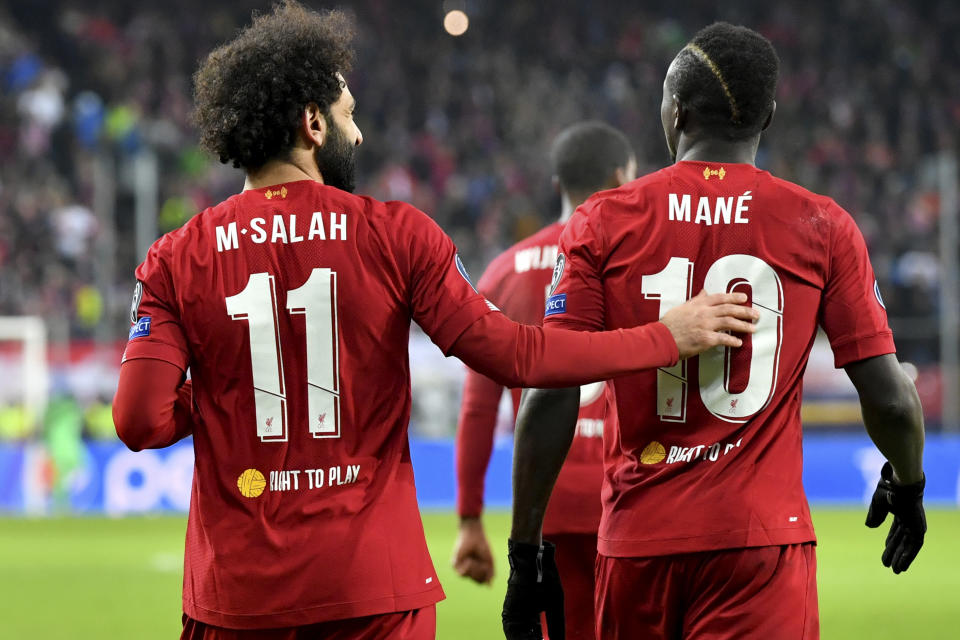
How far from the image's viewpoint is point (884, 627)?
891cm

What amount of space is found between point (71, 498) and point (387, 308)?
13.8 metres

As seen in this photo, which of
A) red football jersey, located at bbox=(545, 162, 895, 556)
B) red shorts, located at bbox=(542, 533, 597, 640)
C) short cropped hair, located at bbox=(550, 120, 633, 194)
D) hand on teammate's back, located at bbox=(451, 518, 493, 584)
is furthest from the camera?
short cropped hair, located at bbox=(550, 120, 633, 194)

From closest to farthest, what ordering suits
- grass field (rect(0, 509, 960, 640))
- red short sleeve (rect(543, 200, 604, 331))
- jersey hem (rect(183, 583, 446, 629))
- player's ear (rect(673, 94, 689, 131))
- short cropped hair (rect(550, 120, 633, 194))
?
jersey hem (rect(183, 583, 446, 629)) → red short sleeve (rect(543, 200, 604, 331)) → player's ear (rect(673, 94, 689, 131)) → short cropped hair (rect(550, 120, 633, 194)) → grass field (rect(0, 509, 960, 640))

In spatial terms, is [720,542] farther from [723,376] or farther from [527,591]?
[527,591]

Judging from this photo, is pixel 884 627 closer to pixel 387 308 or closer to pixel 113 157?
pixel 387 308

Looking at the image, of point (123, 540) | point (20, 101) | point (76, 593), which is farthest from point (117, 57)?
point (76, 593)

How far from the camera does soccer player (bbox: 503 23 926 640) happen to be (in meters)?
3.10

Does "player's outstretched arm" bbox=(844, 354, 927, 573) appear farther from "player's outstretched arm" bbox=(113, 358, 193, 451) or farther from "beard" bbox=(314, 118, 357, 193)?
"player's outstretched arm" bbox=(113, 358, 193, 451)

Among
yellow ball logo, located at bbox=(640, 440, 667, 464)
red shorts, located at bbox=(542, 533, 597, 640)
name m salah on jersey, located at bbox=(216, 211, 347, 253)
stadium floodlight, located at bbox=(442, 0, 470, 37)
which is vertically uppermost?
stadium floodlight, located at bbox=(442, 0, 470, 37)

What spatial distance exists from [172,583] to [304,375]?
880cm

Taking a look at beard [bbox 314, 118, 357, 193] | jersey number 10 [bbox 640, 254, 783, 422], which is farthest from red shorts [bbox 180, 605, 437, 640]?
beard [bbox 314, 118, 357, 193]

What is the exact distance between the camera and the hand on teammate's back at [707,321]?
3027 millimetres

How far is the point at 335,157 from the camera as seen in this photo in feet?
10.1

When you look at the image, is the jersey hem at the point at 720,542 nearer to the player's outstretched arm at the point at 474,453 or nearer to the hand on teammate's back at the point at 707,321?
the hand on teammate's back at the point at 707,321
